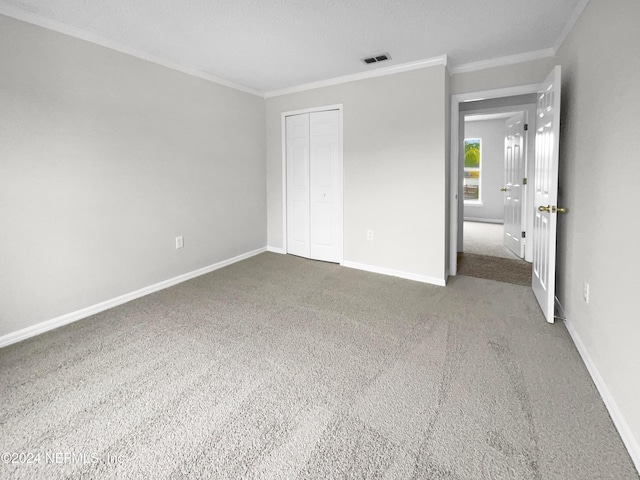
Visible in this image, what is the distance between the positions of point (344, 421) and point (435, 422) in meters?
0.44

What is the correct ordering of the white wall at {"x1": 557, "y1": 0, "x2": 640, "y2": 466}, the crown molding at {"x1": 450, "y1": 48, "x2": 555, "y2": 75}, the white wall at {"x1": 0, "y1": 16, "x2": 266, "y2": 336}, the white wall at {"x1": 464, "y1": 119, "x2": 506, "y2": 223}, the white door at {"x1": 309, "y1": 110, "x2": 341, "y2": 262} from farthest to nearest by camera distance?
1. the white wall at {"x1": 464, "y1": 119, "x2": 506, "y2": 223}
2. the white door at {"x1": 309, "y1": 110, "x2": 341, "y2": 262}
3. the crown molding at {"x1": 450, "y1": 48, "x2": 555, "y2": 75}
4. the white wall at {"x1": 0, "y1": 16, "x2": 266, "y2": 336}
5. the white wall at {"x1": 557, "y1": 0, "x2": 640, "y2": 466}

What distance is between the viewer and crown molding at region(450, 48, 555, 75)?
325 centimetres

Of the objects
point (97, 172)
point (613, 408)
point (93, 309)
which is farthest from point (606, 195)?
point (93, 309)

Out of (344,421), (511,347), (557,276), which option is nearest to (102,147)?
(344,421)

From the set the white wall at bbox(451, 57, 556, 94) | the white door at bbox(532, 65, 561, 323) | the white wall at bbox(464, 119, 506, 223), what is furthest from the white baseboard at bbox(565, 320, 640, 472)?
the white wall at bbox(464, 119, 506, 223)

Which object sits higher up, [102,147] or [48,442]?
[102,147]

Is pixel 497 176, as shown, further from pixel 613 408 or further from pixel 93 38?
pixel 93 38

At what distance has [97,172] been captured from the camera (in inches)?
116

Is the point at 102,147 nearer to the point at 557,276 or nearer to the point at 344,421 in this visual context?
the point at 344,421

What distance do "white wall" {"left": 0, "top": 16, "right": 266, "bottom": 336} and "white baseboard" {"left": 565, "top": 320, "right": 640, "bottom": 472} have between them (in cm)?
366

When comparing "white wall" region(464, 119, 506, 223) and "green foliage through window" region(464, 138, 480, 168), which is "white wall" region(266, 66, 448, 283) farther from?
"green foliage through window" region(464, 138, 480, 168)

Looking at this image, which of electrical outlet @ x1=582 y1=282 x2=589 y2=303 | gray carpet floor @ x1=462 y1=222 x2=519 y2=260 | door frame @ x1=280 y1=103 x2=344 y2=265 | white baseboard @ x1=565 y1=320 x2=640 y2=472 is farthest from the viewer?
gray carpet floor @ x1=462 y1=222 x2=519 y2=260

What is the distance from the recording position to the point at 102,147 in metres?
2.96

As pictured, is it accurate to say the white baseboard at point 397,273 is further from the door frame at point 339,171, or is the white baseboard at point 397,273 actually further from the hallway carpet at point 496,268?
the hallway carpet at point 496,268
